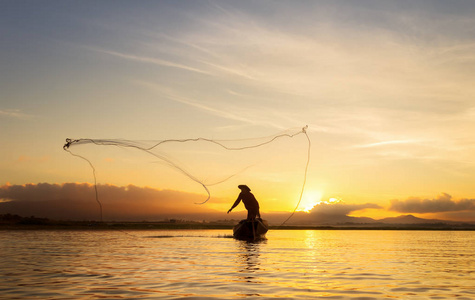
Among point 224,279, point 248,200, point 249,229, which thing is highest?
point 248,200

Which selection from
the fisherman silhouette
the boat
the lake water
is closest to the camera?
the lake water

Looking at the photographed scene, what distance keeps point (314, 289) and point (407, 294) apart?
2743 mm

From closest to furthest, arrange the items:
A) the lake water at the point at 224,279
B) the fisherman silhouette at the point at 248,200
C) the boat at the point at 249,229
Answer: the lake water at the point at 224,279 → the fisherman silhouette at the point at 248,200 → the boat at the point at 249,229

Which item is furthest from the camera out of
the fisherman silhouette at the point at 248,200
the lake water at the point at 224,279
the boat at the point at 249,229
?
the boat at the point at 249,229

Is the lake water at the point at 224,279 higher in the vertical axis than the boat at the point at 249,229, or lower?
lower

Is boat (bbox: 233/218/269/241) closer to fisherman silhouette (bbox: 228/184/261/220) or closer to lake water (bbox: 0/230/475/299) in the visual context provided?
fisherman silhouette (bbox: 228/184/261/220)

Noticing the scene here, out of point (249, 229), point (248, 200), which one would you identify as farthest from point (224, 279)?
point (249, 229)

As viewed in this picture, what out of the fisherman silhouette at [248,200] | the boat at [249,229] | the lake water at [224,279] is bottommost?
the lake water at [224,279]

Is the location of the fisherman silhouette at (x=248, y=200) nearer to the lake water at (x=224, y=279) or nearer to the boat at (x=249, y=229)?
the boat at (x=249, y=229)

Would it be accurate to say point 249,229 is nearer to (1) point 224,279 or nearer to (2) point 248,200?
(2) point 248,200

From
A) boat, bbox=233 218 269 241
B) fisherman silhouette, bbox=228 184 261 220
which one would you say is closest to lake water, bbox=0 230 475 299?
fisherman silhouette, bbox=228 184 261 220

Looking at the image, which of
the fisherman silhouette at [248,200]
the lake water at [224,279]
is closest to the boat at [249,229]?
the fisherman silhouette at [248,200]

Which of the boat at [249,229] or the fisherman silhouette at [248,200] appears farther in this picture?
the boat at [249,229]

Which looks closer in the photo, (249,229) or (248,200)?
(248,200)
